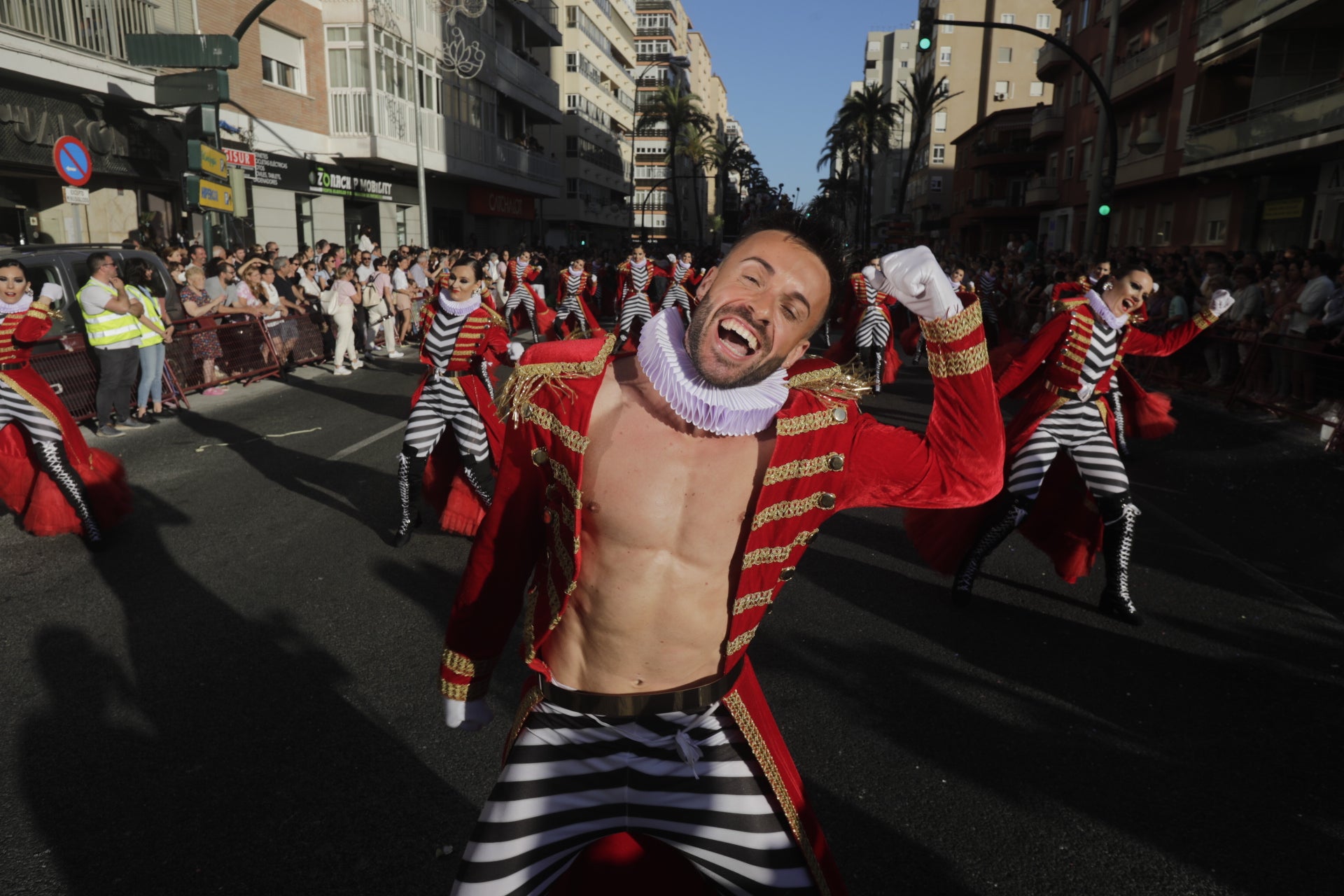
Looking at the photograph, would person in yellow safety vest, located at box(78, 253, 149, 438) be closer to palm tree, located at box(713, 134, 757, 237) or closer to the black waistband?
the black waistband

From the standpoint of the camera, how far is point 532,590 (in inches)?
90.7

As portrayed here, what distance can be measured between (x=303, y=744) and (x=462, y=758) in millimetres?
684

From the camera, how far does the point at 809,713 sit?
14.0 ft

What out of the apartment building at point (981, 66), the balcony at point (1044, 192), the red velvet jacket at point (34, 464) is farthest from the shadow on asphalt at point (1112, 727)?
the apartment building at point (981, 66)

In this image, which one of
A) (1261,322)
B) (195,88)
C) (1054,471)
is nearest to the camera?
(1054,471)

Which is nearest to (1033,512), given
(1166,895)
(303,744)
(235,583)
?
(1166,895)

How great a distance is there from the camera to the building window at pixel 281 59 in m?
23.6

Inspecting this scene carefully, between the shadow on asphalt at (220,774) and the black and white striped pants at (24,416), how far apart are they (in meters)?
1.99

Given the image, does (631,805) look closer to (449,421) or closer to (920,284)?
(920,284)

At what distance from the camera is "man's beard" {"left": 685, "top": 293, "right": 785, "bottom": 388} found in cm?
204

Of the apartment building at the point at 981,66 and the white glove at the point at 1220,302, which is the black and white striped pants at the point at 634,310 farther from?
the apartment building at the point at 981,66

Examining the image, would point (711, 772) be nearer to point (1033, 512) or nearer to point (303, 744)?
point (303, 744)

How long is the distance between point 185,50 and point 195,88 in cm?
145

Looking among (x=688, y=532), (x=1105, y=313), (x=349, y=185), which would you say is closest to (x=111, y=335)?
(x=1105, y=313)
